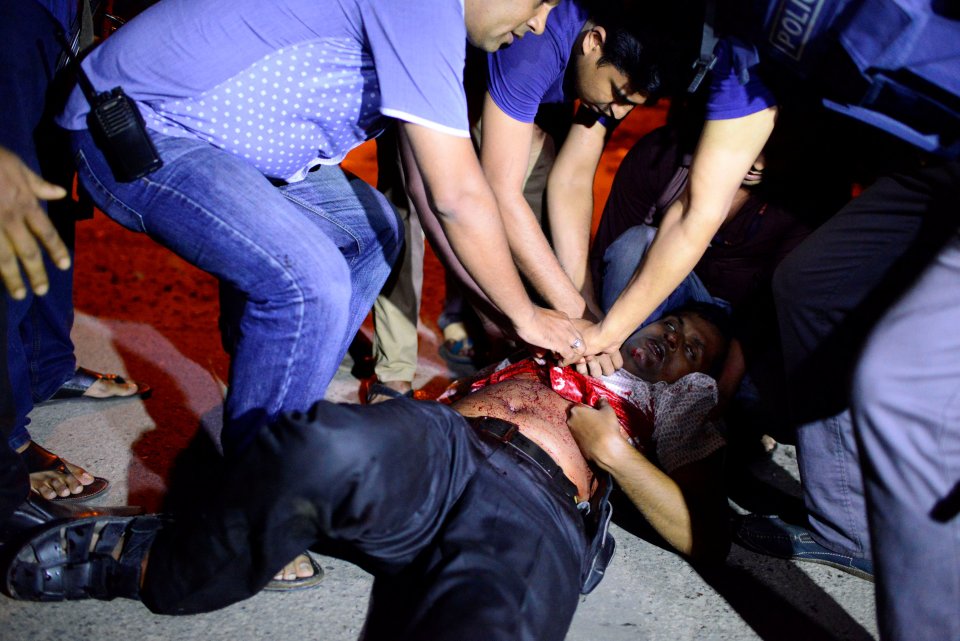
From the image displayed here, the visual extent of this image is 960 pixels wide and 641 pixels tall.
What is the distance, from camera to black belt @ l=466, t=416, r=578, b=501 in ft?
5.64

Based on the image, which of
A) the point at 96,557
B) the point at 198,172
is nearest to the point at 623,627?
the point at 96,557

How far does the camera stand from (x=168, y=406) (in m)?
2.39

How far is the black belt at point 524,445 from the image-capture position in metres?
1.72

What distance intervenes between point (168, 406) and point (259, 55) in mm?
1301

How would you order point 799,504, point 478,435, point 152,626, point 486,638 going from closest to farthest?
point 486,638
point 152,626
point 478,435
point 799,504

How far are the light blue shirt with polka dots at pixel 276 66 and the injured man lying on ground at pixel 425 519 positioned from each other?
25.2 inches

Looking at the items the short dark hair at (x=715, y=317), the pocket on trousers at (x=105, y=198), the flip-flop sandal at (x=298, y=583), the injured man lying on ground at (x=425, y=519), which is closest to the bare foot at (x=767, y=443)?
the short dark hair at (x=715, y=317)

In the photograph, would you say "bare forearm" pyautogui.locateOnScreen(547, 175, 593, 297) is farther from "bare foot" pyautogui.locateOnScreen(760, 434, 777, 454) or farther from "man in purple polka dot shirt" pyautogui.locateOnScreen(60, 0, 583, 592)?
"man in purple polka dot shirt" pyautogui.locateOnScreen(60, 0, 583, 592)

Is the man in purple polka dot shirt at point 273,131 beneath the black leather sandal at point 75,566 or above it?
above

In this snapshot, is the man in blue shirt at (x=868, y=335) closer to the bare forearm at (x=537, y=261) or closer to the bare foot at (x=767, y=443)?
the bare forearm at (x=537, y=261)

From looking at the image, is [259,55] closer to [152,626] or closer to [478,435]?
[478,435]

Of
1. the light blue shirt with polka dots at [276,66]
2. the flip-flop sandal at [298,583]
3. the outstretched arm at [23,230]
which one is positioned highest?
the light blue shirt with polka dots at [276,66]

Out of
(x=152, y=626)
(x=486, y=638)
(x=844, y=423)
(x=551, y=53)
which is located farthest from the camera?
(x=551, y=53)

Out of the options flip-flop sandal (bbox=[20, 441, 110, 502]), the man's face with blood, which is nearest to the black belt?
the man's face with blood
